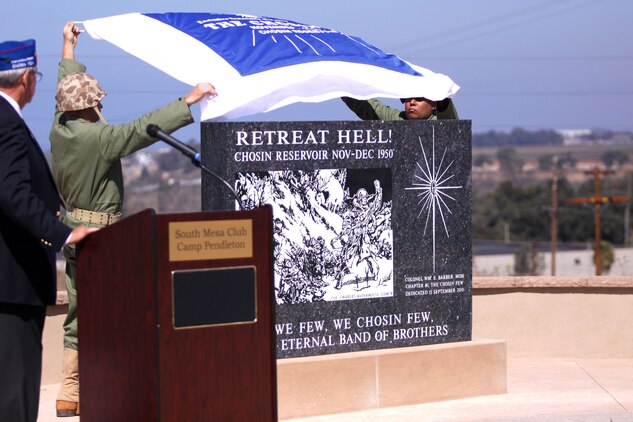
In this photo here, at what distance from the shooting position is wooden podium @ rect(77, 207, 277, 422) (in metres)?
→ 4.12

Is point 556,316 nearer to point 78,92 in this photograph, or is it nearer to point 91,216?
point 91,216

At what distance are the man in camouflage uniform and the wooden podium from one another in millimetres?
1565

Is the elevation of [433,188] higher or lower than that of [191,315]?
higher

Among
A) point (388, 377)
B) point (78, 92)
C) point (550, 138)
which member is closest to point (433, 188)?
point (388, 377)

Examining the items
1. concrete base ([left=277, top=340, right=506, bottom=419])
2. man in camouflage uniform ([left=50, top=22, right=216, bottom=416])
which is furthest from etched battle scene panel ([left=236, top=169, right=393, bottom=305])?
man in camouflage uniform ([left=50, top=22, right=216, bottom=416])

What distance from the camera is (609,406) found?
6.82 metres

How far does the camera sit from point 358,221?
6629mm

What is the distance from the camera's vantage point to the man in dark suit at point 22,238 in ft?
13.7

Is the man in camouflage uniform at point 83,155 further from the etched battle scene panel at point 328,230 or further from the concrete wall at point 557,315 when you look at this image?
the concrete wall at point 557,315

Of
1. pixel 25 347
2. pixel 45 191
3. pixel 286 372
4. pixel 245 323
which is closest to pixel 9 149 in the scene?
pixel 45 191

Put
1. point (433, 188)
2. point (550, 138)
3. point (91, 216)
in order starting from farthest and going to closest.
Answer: point (550, 138) < point (433, 188) < point (91, 216)

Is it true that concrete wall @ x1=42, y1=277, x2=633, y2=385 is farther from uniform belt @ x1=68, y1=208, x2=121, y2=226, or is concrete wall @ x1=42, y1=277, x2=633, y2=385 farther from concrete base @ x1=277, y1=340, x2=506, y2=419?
uniform belt @ x1=68, y1=208, x2=121, y2=226

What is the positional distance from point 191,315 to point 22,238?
781mm

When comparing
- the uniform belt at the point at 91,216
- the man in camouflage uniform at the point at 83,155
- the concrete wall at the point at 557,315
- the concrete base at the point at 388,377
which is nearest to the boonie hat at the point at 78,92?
the man in camouflage uniform at the point at 83,155
